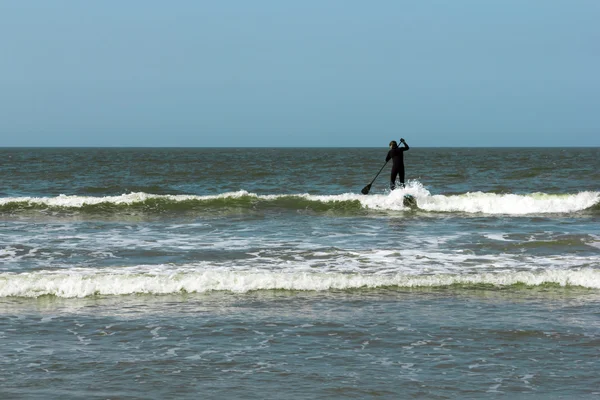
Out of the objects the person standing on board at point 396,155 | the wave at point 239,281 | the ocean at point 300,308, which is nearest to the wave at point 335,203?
the person standing on board at point 396,155

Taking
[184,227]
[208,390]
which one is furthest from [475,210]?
[208,390]

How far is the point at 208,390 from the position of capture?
18.4 ft

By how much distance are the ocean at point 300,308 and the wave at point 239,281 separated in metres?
0.03

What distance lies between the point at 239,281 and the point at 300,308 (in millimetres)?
1441

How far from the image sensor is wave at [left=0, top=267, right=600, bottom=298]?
9.38 meters

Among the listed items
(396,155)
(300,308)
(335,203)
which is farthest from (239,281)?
(335,203)

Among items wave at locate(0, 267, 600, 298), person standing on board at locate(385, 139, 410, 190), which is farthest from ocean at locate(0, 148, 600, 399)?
person standing on board at locate(385, 139, 410, 190)

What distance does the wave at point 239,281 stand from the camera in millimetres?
9375

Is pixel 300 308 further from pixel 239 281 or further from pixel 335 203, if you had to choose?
pixel 335 203

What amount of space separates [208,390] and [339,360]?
130 centimetres

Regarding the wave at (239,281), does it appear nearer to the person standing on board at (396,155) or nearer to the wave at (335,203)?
the person standing on board at (396,155)

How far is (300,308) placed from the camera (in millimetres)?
8484

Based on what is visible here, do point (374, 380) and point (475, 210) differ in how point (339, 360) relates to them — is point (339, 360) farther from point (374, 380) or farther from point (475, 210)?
point (475, 210)

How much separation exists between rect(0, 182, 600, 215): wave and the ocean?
8.41 ft
